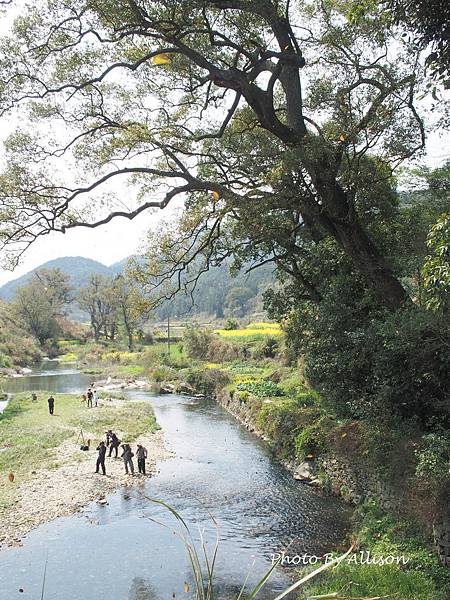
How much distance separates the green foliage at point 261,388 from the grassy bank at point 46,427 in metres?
6.14

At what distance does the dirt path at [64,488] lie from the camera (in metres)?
14.5

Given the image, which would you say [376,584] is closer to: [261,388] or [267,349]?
[261,388]

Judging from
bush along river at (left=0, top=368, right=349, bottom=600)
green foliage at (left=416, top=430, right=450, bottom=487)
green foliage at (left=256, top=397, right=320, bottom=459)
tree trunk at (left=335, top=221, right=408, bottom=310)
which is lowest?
bush along river at (left=0, top=368, right=349, bottom=600)

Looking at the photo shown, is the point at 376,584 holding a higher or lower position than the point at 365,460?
lower

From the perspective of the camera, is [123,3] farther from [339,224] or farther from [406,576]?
[406,576]

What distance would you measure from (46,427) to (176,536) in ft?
49.8

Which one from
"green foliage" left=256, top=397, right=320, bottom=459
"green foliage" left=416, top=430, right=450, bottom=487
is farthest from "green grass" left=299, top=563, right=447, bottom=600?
A: "green foliage" left=256, top=397, right=320, bottom=459

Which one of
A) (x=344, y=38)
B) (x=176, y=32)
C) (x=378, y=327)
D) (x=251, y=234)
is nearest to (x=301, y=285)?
(x=251, y=234)

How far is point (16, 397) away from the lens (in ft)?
123

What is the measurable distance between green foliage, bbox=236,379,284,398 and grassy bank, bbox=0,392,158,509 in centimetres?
614

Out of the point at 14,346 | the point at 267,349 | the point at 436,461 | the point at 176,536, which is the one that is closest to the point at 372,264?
the point at 436,461

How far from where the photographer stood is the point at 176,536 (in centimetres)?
1380

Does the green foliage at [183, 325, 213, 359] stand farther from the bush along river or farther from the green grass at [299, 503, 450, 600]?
the green grass at [299, 503, 450, 600]

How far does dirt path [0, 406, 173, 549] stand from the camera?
1447 centimetres
